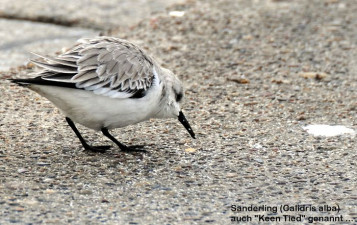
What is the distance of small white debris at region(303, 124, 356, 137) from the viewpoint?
6016mm

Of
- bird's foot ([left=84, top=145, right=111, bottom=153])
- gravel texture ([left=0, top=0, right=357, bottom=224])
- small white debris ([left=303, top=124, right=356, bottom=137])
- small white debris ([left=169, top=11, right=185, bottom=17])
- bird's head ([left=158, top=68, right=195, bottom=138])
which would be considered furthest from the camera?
small white debris ([left=169, top=11, right=185, bottom=17])

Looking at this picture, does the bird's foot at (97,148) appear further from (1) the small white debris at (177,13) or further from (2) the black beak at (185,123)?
(1) the small white debris at (177,13)

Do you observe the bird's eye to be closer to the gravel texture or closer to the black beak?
the black beak

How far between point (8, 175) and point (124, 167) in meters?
0.92

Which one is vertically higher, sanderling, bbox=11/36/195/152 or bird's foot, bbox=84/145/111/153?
sanderling, bbox=11/36/195/152

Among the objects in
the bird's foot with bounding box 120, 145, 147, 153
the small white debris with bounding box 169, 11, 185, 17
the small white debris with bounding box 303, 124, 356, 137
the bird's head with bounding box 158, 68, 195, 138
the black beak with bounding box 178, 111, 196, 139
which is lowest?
the bird's foot with bounding box 120, 145, 147, 153

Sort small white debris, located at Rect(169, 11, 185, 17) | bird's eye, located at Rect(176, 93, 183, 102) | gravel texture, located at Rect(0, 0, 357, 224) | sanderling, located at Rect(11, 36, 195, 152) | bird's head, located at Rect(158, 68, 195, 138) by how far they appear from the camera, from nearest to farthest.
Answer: gravel texture, located at Rect(0, 0, 357, 224)
sanderling, located at Rect(11, 36, 195, 152)
bird's head, located at Rect(158, 68, 195, 138)
bird's eye, located at Rect(176, 93, 183, 102)
small white debris, located at Rect(169, 11, 185, 17)

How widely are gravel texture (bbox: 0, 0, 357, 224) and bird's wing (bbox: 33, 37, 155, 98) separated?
24.1 inches

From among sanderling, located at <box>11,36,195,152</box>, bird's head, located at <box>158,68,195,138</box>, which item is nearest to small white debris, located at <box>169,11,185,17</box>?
bird's head, located at <box>158,68,195,138</box>

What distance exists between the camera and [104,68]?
538 centimetres

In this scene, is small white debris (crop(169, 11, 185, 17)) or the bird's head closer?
the bird's head

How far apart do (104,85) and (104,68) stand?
0.18m

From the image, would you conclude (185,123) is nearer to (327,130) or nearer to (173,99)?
(173,99)

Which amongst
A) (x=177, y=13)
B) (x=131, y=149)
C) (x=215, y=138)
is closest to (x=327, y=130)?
(x=215, y=138)
